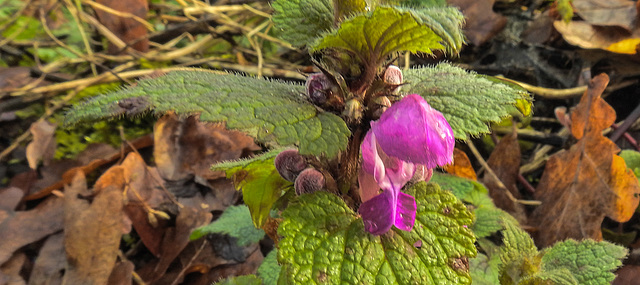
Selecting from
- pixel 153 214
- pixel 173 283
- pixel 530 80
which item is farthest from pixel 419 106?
pixel 530 80

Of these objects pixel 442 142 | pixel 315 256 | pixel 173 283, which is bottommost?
pixel 173 283

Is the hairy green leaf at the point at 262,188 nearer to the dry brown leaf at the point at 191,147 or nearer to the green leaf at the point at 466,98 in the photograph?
the green leaf at the point at 466,98

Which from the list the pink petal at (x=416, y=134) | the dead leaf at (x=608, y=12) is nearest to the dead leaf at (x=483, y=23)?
the dead leaf at (x=608, y=12)

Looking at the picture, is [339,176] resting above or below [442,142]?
below

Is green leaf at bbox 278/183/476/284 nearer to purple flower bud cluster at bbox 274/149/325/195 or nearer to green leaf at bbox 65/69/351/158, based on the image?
purple flower bud cluster at bbox 274/149/325/195

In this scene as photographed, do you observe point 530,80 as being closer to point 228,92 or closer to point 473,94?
point 473,94

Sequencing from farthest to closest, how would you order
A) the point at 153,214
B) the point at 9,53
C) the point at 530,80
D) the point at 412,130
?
the point at 9,53, the point at 530,80, the point at 153,214, the point at 412,130
